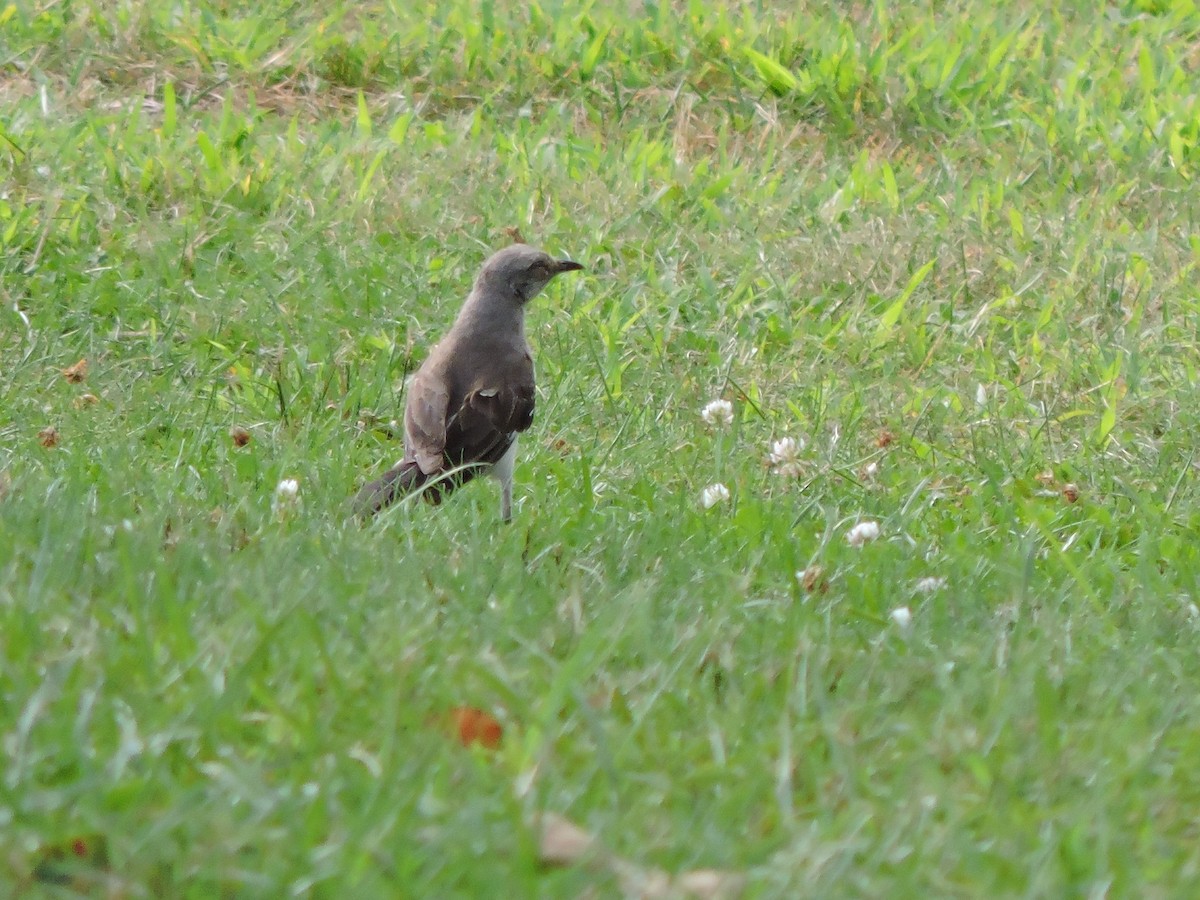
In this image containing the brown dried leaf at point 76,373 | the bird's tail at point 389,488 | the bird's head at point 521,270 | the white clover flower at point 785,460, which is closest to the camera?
Result: the bird's tail at point 389,488

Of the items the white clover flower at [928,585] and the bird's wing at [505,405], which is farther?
the bird's wing at [505,405]

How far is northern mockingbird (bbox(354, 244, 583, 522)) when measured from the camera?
6055mm

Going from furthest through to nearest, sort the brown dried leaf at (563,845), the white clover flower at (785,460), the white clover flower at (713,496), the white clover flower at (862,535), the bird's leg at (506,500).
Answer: the white clover flower at (785,460) < the white clover flower at (713,496) < the bird's leg at (506,500) < the white clover flower at (862,535) < the brown dried leaf at (563,845)

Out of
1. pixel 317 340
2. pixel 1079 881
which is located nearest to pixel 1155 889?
pixel 1079 881

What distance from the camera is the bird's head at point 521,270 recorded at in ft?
22.3

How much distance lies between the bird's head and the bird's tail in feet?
3.33

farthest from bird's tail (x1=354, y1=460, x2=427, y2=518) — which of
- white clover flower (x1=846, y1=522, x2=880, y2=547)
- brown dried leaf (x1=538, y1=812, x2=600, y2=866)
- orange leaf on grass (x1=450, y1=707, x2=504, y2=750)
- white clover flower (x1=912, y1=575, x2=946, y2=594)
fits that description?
brown dried leaf (x1=538, y1=812, x2=600, y2=866)

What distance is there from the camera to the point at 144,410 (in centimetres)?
676

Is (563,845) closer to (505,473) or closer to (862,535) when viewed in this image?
(862,535)

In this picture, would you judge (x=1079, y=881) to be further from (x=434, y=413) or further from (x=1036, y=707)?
(x=434, y=413)

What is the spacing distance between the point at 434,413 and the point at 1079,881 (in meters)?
3.90

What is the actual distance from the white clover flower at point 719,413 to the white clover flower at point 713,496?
79 centimetres

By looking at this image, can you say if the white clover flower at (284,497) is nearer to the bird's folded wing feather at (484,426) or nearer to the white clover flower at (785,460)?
the bird's folded wing feather at (484,426)

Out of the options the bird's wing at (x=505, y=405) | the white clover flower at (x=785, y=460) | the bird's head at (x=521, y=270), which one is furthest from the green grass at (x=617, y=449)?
the bird's head at (x=521, y=270)
